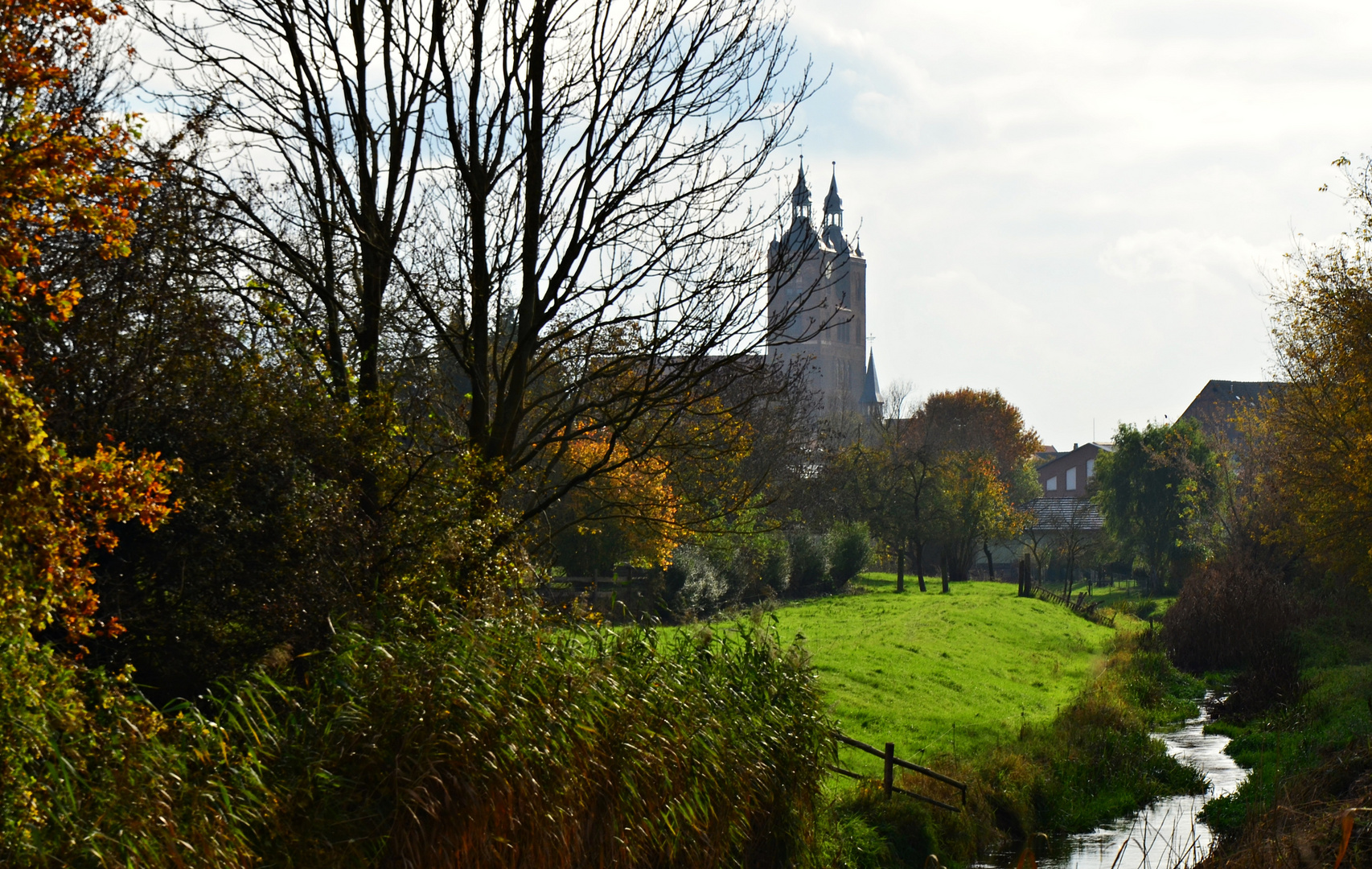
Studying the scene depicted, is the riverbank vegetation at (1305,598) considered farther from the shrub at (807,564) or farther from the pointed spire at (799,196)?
the shrub at (807,564)

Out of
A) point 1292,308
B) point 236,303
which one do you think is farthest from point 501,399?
point 1292,308

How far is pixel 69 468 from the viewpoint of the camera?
15.2 ft

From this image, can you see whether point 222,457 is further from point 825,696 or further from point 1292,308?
point 1292,308

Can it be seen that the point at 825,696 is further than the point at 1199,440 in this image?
No

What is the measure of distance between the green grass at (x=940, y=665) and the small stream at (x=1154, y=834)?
203cm

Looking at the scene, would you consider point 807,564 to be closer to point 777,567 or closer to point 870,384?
point 777,567

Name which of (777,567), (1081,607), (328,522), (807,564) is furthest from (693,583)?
(328,522)

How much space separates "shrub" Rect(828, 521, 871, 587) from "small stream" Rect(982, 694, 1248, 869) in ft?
68.2

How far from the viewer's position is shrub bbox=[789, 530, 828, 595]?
37.1 m

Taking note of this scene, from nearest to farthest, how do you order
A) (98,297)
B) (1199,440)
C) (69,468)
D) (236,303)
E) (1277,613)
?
(69,468) → (98,297) → (236,303) → (1277,613) → (1199,440)

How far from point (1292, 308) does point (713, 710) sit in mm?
20222

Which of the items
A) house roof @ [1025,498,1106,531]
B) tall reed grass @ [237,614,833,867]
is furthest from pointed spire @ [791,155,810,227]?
house roof @ [1025,498,1106,531]

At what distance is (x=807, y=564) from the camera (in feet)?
123

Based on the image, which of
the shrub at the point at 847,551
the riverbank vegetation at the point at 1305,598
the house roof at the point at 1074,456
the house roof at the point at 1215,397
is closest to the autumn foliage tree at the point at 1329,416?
the riverbank vegetation at the point at 1305,598
